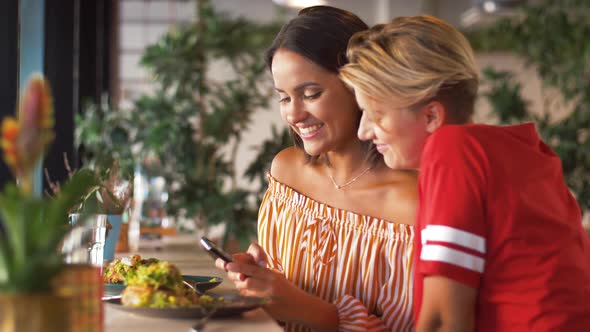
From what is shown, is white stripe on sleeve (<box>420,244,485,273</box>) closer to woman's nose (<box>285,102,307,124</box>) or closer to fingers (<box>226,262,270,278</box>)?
fingers (<box>226,262,270,278</box>)

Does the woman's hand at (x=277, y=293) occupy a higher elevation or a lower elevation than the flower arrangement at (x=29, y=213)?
lower

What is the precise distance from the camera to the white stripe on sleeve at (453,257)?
1.19m

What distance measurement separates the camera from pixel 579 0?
15.6 ft

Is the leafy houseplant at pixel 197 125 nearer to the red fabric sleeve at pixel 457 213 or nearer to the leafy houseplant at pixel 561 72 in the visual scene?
the leafy houseplant at pixel 561 72

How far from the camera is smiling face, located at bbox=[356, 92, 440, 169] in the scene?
141cm

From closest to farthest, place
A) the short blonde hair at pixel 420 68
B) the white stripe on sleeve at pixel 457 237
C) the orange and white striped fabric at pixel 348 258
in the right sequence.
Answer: the white stripe on sleeve at pixel 457 237
the short blonde hair at pixel 420 68
the orange and white striped fabric at pixel 348 258

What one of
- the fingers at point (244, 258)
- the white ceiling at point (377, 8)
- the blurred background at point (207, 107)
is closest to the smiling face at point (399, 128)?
the fingers at point (244, 258)

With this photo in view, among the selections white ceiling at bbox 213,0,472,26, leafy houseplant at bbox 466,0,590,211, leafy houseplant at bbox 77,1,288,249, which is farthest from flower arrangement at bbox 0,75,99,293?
white ceiling at bbox 213,0,472,26

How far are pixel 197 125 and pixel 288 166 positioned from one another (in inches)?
120

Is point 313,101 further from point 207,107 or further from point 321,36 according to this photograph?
point 207,107

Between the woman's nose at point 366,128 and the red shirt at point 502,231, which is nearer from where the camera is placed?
the red shirt at point 502,231

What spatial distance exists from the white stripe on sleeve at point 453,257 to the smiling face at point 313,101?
25.6 inches

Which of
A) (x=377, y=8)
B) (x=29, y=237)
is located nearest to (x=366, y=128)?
(x=29, y=237)

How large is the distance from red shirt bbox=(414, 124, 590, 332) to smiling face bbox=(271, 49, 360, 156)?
0.54 metres
